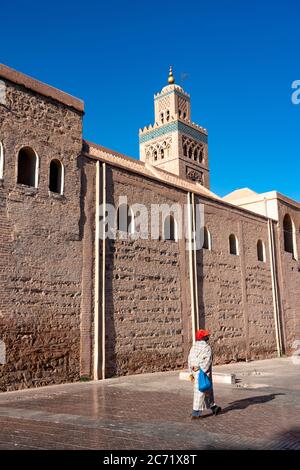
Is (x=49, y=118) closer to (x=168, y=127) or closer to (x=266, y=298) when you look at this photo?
(x=266, y=298)

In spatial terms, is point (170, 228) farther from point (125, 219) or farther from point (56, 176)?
point (56, 176)

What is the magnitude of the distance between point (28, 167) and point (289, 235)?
14.9m

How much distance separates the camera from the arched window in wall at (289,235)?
22.1 metres

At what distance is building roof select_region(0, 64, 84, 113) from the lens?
10555 millimetres

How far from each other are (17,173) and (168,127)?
2394 centimetres

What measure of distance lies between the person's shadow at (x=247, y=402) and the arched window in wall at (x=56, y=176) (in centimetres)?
635

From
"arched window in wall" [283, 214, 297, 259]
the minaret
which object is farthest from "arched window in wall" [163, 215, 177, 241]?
the minaret

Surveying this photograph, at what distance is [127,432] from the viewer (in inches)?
224

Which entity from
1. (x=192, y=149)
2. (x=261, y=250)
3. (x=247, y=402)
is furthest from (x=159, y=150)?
(x=247, y=402)

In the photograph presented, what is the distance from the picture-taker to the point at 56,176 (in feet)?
38.0

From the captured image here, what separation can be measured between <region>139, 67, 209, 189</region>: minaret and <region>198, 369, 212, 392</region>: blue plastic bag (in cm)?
2598

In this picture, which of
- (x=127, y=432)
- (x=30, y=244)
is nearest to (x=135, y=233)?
(x=30, y=244)

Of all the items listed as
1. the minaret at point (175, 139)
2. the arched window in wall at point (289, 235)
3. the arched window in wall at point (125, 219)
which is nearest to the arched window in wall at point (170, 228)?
the arched window in wall at point (125, 219)

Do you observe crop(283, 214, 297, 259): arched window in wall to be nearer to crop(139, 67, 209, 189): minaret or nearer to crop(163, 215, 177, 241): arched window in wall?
crop(163, 215, 177, 241): arched window in wall
